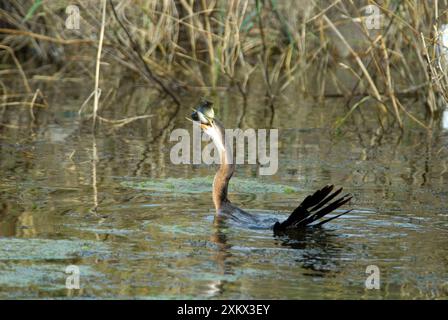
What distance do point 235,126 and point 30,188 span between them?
407 centimetres

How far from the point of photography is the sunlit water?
625 centimetres

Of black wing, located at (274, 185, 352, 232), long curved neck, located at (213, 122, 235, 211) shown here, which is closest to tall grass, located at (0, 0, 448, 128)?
long curved neck, located at (213, 122, 235, 211)

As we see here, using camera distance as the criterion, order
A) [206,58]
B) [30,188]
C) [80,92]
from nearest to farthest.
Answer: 1. [30,188]
2. [80,92]
3. [206,58]

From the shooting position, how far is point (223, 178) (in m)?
8.30

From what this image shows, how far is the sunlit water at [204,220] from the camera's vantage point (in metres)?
6.25

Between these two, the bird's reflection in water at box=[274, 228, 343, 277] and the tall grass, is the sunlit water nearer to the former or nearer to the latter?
the bird's reflection in water at box=[274, 228, 343, 277]

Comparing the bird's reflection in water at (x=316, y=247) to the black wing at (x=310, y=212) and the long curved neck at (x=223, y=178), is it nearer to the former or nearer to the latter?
the black wing at (x=310, y=212)

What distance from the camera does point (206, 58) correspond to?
18062 millimetres

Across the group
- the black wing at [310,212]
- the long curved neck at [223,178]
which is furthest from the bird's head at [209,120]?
the black wing at [310,212]

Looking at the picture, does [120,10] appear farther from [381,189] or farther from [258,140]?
[381,189]

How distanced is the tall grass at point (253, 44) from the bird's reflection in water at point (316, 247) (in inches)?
161
